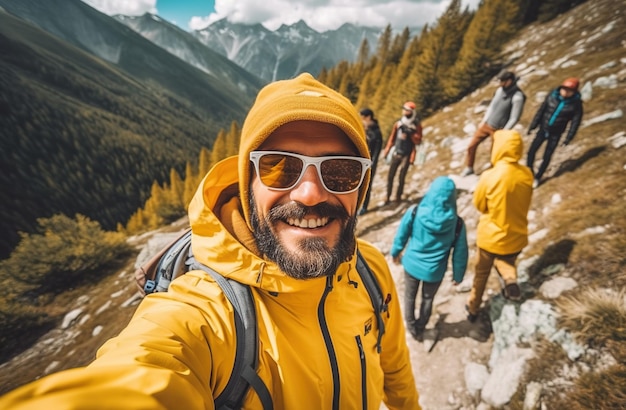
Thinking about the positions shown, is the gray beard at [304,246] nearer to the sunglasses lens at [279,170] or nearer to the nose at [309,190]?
the nose at [309,190]

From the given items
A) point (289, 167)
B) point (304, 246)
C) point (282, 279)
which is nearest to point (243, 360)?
point (282, 279)

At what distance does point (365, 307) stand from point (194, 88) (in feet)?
706

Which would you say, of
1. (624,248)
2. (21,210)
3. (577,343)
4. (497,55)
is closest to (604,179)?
(624,248)

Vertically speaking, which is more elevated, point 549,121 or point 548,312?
point 549,121

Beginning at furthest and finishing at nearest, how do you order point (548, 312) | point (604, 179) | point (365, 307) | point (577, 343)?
point (604, 179) < point (548, 312) < point (577, 343) < point (365, 307)

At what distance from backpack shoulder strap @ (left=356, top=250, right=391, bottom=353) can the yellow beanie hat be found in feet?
2.84

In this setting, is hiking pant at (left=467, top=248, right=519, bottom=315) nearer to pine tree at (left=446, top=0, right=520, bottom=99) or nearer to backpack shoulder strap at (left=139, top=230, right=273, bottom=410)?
backpack shoulder strap at (left=139, top=230, right=273, bottom=410)

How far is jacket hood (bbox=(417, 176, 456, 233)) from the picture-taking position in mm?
3564

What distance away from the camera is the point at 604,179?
5418mm

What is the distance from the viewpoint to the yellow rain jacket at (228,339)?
89 cm

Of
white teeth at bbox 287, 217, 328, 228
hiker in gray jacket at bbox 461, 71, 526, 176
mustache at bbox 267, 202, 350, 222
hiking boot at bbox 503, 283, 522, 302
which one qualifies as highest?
hiker in gray jacket at bbox 461, 71, 526, 176

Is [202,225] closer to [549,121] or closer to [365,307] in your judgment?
[365,307]

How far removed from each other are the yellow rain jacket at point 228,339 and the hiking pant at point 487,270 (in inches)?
121

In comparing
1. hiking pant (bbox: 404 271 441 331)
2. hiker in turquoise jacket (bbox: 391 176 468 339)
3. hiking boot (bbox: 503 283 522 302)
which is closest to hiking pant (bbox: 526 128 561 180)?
hiking boot (bbox: 503 283 522 302)
